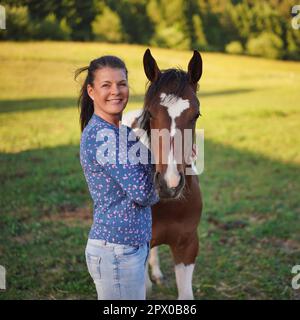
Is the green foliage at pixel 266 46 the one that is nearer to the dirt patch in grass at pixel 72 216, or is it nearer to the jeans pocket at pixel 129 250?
the dirt patch in grass at pixel 72 216

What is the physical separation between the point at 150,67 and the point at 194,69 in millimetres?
222

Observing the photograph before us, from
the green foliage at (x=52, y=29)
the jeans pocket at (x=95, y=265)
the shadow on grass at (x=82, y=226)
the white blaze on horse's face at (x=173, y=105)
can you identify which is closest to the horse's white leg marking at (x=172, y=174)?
the white blaze on horse's face at (x=173, y=105)

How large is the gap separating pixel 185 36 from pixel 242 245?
30.0ft

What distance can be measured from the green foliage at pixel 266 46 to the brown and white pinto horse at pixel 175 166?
34.3 ft

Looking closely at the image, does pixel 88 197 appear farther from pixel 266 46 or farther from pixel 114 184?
pixel 266 46

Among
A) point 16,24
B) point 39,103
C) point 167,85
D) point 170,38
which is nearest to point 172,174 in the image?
point 167,85

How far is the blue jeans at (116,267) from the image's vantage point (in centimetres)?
166

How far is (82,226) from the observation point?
4320 mm

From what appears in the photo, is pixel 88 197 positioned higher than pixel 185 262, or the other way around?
pixel 88 197

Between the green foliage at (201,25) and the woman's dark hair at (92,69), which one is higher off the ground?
the green foliage at (201,25)

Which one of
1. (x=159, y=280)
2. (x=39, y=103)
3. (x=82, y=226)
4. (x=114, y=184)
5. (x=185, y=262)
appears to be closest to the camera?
(x=114, y=184)

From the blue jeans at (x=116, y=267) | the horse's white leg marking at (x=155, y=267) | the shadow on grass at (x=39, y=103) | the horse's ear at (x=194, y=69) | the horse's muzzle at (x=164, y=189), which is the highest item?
the shadow on grass at (x=39, y=103)

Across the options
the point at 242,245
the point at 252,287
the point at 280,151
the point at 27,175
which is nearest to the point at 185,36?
the point at 280,151

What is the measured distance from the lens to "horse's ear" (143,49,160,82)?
1.98 m
